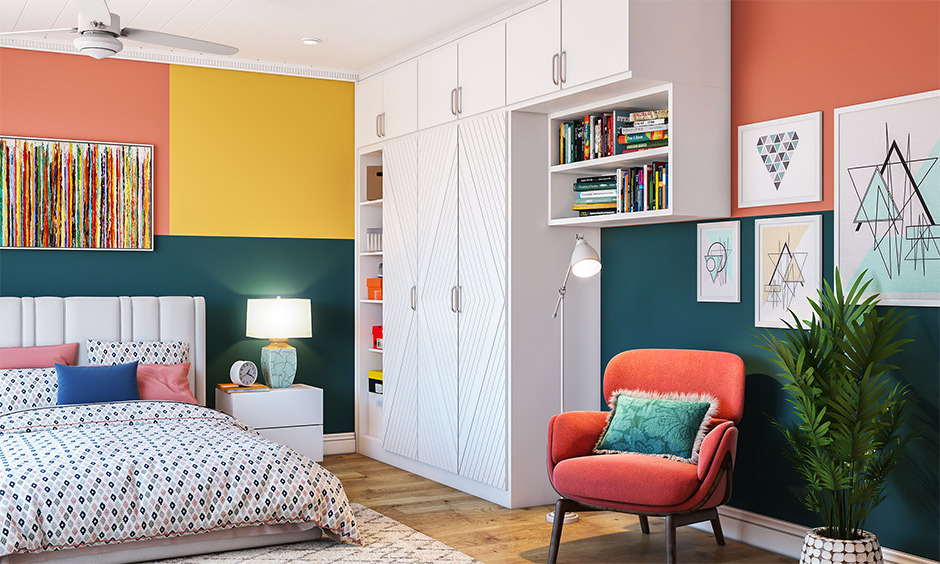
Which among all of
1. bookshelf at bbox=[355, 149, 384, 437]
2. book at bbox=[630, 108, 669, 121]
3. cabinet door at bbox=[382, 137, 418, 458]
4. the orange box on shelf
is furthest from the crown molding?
book at bbox=[630, 108, 669, 121]

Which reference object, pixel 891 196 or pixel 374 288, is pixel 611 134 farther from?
pixel 374 288

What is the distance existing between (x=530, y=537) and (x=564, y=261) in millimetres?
1536

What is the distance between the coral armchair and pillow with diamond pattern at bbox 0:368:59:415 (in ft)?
8.92

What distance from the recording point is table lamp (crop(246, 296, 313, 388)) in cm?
595

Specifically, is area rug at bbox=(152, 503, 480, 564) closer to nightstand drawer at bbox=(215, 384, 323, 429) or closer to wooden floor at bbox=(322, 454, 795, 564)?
wooden floor at bbox=(322, 454, 795, 564)

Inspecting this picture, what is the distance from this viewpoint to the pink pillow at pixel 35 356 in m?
5.13

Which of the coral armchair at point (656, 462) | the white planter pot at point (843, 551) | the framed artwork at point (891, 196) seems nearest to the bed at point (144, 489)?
the coral armchair at point (656, 462)

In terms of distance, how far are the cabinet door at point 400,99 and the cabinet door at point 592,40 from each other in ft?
5.04

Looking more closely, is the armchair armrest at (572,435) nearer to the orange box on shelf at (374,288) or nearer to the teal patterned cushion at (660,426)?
→ the teal patterned cushion at (660,426)

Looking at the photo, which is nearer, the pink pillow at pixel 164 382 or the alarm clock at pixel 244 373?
the pink pillow at pixel 164 382

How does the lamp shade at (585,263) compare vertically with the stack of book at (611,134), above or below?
below

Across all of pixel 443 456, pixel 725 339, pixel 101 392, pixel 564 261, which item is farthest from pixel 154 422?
pixel 725 339

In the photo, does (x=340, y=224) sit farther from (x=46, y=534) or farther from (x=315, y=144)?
(x=46, y=534)

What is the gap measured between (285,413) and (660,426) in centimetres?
271
